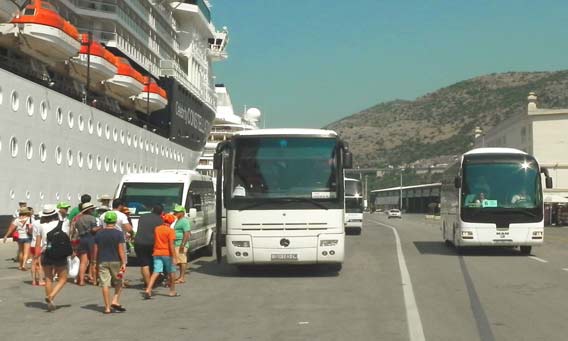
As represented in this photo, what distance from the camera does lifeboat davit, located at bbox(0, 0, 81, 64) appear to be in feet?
105

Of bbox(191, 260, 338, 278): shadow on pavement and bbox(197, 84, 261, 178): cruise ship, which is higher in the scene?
bbox(197, 84, 261, 178): cruise ship

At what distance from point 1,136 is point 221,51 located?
4846 cm

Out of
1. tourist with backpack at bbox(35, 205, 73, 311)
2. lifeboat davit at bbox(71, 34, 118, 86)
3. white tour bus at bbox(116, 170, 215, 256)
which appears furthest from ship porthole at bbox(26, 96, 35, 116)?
tourist with backpack at bbox(35, 205, 73, 311)

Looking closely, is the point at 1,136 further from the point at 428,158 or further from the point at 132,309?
the point at 428,158

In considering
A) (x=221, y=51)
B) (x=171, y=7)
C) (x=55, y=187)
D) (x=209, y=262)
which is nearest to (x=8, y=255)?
(x=209, y=262)

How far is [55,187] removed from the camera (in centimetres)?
3256

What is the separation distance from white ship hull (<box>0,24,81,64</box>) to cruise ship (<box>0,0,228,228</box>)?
42mm

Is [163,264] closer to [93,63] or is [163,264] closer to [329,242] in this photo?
[329,242]

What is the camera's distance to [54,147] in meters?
32.9

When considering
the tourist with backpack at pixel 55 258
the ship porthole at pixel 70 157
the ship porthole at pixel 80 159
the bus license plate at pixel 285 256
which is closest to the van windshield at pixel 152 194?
the bus license plate at pixel 285 256

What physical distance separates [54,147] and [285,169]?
19367mm

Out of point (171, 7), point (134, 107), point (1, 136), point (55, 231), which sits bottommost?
point (55, 231)

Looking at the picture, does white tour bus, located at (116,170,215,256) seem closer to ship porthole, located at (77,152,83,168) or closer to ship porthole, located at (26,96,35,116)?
ship porthole, located at (26,96,35,116)

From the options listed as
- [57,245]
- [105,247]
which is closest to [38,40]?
[57,245]
